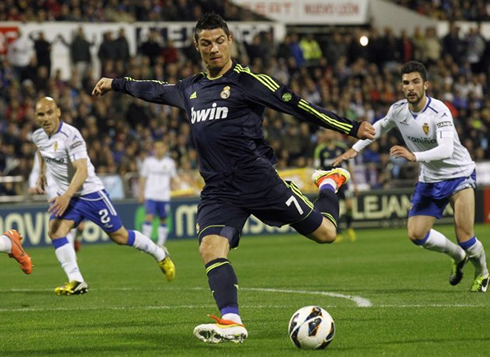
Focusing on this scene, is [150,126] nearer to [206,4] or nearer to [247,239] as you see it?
[247,239]

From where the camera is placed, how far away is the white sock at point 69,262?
12969 millimetres

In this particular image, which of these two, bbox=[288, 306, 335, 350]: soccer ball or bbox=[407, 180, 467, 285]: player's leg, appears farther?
bbox=[407, 180, 467, 285]: player's leg

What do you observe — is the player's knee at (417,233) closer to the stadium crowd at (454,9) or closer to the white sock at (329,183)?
the white sock at (329,183)

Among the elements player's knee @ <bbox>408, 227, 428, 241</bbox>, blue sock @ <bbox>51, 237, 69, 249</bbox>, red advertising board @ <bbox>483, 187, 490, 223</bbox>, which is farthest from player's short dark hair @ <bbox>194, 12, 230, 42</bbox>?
red advertising board @ <bbox>483, 187, 490, 223</bbox>

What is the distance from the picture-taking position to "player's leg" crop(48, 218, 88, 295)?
1277cm

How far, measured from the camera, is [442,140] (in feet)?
38.7

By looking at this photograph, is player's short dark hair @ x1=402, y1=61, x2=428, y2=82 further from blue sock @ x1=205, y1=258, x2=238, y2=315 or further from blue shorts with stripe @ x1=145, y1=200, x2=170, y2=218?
blue shorts with stripe @ x1=145, y1=200, x2=170, y2=218

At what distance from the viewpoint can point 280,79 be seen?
30.8 meters

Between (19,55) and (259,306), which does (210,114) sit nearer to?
(259,306)

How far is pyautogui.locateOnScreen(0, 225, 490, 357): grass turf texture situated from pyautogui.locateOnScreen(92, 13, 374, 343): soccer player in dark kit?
0.80 metres

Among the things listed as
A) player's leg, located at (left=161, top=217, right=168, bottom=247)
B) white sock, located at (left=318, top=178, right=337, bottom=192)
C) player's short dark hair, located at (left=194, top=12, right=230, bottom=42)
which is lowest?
player's leg, located at (left=161, top=217, right=168, bottom=247)

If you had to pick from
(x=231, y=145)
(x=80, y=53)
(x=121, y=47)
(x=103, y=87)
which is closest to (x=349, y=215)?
(x=121, y=47)

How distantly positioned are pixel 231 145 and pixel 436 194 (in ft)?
14.7

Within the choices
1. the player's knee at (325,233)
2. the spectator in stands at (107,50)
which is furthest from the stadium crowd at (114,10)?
the player's knee at (325,233)
